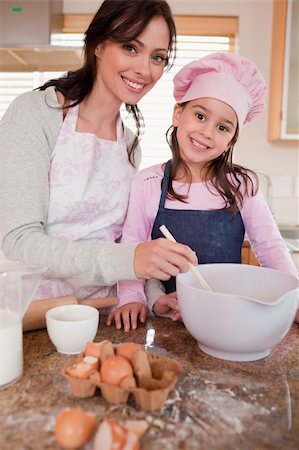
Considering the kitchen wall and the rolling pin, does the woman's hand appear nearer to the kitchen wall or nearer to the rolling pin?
the rolling pin

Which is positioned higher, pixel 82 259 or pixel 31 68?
pixel 31 68

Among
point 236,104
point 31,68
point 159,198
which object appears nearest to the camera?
point 236,104

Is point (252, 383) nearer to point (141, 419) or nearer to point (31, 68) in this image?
point (141, 419)

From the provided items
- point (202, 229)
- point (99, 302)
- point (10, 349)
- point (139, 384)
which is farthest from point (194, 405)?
point (202, 229)

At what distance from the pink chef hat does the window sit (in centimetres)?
167

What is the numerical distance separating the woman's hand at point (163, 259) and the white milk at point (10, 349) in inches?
10.2

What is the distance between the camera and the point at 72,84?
1205 millimetres

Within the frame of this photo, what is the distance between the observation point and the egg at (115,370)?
0.62 meters

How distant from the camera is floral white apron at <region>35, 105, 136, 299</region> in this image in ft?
3.67

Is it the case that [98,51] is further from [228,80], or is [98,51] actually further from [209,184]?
[209,184]

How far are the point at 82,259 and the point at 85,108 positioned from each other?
0.51m

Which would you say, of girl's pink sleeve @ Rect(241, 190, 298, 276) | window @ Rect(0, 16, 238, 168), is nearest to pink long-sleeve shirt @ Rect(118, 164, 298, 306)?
girl's pink sleeve @ Rect(241, 190, 298, 276)

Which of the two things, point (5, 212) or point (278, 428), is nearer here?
point (278, 428)

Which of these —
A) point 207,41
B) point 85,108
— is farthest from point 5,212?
point 207,41
